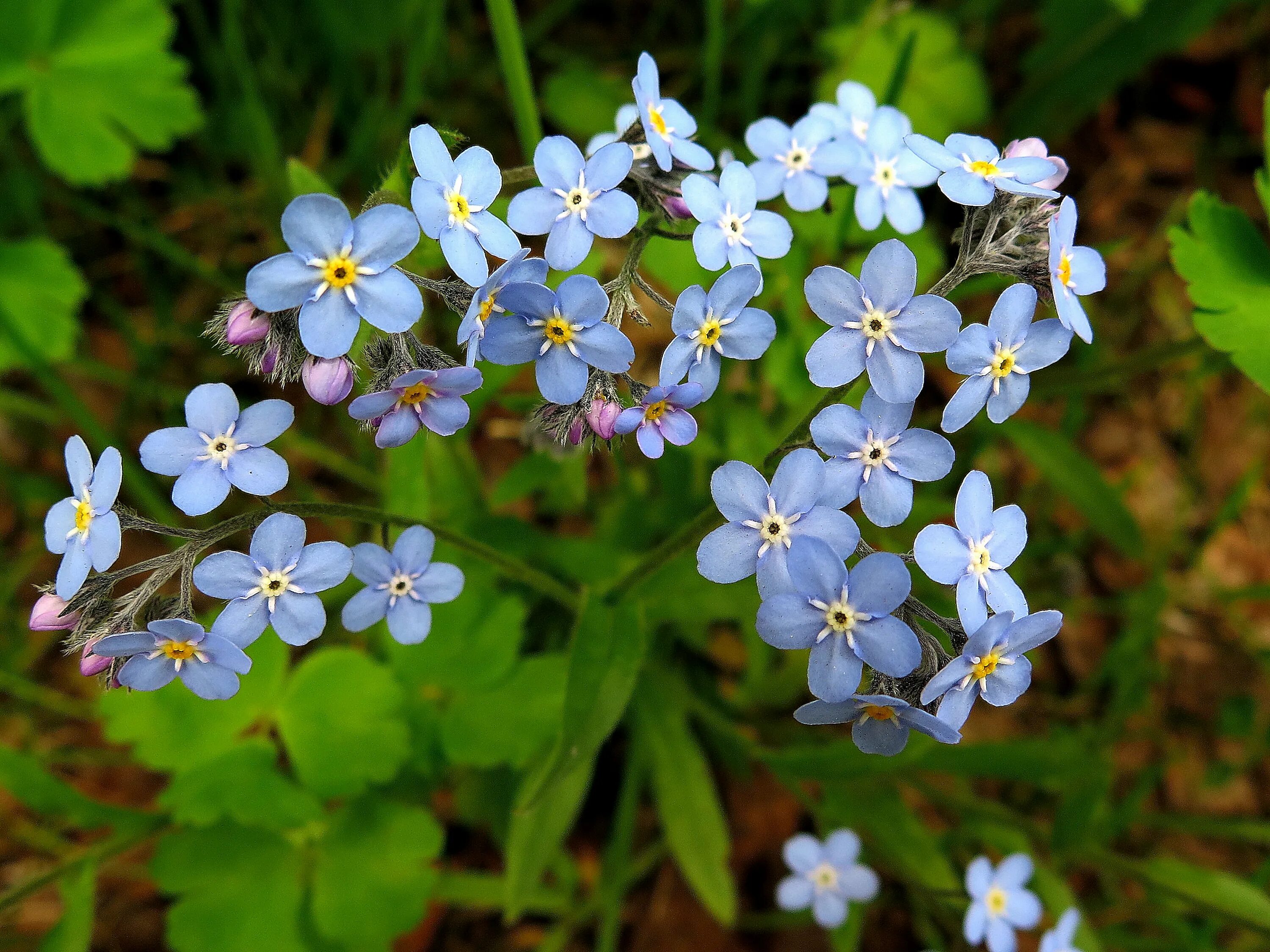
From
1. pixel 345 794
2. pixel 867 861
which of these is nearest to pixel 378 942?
pixel 345 794

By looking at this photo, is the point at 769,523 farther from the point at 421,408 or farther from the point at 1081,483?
the point at 1081,483

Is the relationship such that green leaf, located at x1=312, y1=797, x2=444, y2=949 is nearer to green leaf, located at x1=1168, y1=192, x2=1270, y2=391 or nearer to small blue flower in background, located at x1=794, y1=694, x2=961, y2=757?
small blue flower in background, located at x1=794, y1=694, x2=961, y2=757

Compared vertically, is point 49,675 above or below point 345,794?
below

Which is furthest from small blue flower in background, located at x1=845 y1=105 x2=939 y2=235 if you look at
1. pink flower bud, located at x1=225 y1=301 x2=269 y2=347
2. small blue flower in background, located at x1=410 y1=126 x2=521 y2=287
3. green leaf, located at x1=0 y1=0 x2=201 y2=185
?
green leaf, located at x1=0 y1=0 x2=201 y2=185

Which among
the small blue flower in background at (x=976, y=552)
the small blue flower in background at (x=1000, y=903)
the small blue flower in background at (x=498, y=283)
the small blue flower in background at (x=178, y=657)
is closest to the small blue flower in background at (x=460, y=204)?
the small blue flower in background at (x=498, y=283)

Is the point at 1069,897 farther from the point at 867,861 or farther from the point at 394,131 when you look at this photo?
the point at 394,131

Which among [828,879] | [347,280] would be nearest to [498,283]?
[347,280]

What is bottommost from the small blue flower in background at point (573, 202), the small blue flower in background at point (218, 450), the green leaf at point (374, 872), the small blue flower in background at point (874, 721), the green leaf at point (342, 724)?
the green leaf at point (374, 872)

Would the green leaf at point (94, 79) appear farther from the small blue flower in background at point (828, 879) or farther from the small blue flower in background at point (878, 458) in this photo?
the small blue flower in background at point (828, 879)
